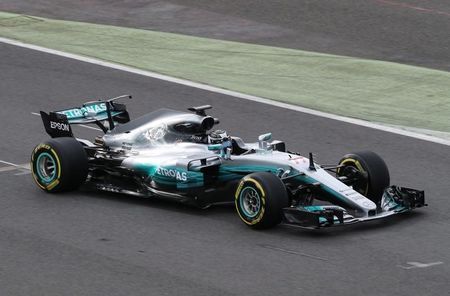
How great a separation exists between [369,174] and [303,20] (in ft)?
40.5

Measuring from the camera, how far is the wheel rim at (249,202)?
12961 mm

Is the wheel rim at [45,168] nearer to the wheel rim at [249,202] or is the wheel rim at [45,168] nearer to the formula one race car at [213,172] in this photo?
the formula one race car at [213,172]

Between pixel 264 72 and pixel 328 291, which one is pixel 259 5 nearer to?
pixel 264 72

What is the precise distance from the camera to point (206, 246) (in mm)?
12641

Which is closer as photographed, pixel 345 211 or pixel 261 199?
pixel 261 199

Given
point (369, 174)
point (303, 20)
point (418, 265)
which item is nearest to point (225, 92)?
point (303, 20)

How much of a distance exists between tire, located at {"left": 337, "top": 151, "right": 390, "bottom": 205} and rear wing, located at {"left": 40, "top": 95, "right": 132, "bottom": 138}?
11.4ft

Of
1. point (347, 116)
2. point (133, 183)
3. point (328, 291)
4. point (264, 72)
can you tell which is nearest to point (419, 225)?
point (328, 291)

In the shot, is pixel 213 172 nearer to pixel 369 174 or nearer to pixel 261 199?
pixel 261 199

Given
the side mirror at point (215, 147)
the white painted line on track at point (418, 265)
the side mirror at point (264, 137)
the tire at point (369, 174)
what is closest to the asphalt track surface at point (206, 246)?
the white painted line on track at point (418, 265)

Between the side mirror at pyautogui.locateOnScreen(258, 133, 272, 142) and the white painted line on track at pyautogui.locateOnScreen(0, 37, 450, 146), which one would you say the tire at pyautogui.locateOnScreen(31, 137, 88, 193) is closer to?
the side mirror at pyautogui.locateOnScreen(258, 133, 272, 142)

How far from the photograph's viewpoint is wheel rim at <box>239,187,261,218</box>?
13.0m

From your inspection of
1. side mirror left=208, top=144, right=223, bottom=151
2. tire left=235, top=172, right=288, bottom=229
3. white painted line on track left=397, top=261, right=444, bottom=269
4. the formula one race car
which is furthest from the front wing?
side mirror left=208, top=144, right=223, bottom=151

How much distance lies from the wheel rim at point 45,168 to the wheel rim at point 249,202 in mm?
2840
